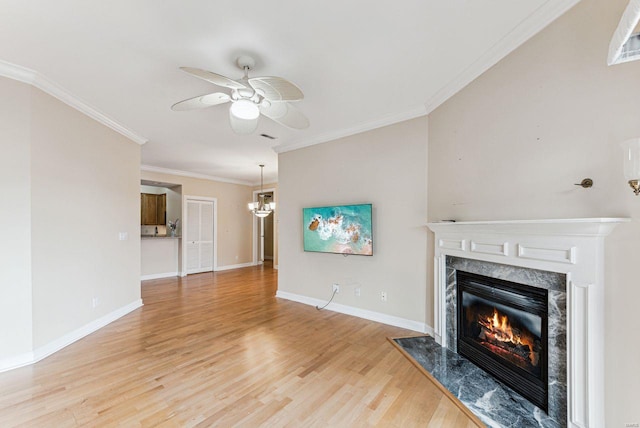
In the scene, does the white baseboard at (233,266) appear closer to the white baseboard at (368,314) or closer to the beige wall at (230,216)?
the beige wall at (230,216)

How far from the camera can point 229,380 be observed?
2230 mm

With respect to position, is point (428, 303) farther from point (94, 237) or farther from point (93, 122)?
point (93, 122)

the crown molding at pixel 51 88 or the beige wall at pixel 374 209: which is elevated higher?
the crown molding at pixel 51 88

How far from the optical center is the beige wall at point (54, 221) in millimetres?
2365

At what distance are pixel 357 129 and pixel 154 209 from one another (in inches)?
246

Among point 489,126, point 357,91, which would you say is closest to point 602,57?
point 489,126

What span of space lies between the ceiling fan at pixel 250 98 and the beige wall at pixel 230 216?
A: 5258 millimetres

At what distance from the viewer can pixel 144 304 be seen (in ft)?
14.3

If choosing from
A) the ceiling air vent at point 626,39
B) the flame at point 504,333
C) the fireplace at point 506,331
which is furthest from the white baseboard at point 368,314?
the ceiling air vent at point 626,39

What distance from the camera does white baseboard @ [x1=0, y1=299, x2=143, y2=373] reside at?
7.72 feet

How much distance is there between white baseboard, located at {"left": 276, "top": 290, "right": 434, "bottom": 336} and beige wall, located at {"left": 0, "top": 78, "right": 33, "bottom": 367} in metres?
3.09

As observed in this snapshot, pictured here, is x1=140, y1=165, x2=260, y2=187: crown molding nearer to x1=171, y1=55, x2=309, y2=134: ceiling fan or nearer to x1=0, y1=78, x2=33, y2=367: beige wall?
x1=0, y1=78, x2=33, y2=367: beige wall

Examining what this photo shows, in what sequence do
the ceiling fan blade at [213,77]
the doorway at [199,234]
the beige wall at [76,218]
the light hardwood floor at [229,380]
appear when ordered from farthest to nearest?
the doorway at [199,234] → the beige wall at [76,218] → the light hardwood floor at [229,380] → the ceiling fan blade at [213,77]

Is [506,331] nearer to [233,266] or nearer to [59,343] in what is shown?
[59,343]
